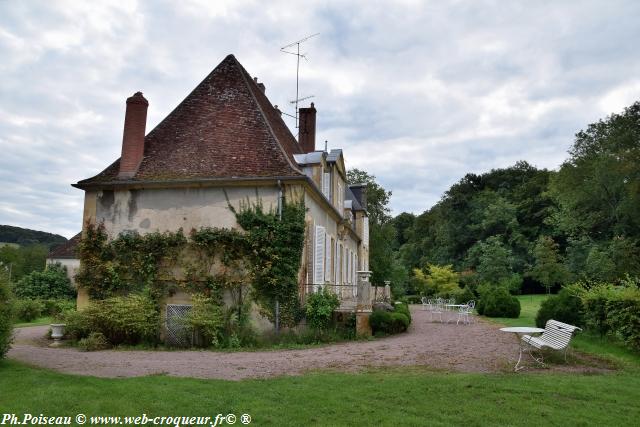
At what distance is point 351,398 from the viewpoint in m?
6.77

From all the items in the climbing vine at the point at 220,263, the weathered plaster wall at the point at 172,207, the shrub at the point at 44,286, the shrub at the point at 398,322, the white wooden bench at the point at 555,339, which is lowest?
the shrub at the point at 398,322

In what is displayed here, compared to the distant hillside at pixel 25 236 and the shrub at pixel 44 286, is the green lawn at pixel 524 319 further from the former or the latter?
the distant hillside at pixel 25 236

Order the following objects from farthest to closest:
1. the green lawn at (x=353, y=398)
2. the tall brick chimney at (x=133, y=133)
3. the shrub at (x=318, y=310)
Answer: the tall brick chimney at (x=133, y=133)
the shrub at (x=318, y=310)
the green lawn at (x=353, y=398)

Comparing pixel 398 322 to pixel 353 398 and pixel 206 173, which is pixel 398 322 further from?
pixel 353 398

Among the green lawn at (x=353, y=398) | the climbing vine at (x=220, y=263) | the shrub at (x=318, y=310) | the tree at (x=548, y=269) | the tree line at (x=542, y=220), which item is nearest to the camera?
the green lawn at (x=353, y=398)

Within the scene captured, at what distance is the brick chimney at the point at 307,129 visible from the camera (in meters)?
21.3

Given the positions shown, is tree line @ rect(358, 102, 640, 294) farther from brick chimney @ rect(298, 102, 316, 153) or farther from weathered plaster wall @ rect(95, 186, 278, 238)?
weathered plaster wall @ rect(95, 186, 278, 238)

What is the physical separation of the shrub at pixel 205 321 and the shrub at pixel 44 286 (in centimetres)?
1733

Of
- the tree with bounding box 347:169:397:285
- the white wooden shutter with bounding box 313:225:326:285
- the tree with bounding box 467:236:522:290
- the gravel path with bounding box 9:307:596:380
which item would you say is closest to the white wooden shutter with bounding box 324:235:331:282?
the white wooden shutter with bounding box 313:225:326:285

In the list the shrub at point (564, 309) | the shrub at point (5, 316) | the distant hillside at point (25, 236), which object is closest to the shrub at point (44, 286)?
the shrub at point (5, 316)

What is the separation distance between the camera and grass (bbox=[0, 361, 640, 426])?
598cm

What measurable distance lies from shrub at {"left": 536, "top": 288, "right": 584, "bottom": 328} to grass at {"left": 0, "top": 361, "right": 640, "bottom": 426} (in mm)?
7086

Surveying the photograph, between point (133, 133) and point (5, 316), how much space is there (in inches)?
295

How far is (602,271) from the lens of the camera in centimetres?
3434
